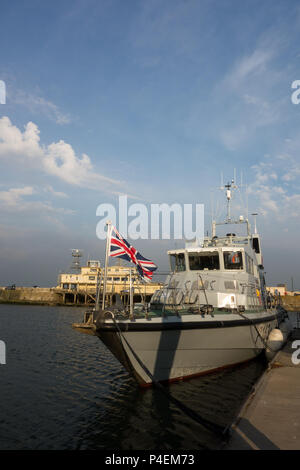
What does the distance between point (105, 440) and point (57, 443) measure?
3.29ft

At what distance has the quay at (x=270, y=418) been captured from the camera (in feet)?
17.0

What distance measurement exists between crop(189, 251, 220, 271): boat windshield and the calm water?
4.20 meters

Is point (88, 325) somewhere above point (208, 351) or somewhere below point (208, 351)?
above

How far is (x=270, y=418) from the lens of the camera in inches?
246

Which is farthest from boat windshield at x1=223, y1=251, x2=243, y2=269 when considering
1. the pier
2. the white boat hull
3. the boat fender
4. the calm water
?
the pier

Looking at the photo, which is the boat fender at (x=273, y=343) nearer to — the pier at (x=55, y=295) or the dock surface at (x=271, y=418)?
the dock surface at (x=271, y=418)

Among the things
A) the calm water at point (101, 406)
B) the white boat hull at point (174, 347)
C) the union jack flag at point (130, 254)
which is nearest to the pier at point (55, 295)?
the calm water at point (101, 406)

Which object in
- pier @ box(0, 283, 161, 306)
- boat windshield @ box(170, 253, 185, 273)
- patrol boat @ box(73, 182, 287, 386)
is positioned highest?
boat windshield @ box(170, 253, 185, 273)

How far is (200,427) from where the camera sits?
7.19 metres

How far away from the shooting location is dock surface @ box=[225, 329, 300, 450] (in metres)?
5.19

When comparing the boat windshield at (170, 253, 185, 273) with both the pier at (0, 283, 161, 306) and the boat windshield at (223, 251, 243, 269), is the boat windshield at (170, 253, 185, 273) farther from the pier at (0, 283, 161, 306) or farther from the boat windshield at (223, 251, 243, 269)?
the pier at (0, 283, 161, 306)

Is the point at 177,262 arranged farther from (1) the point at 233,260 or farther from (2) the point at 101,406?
(2) the point at 101,406
